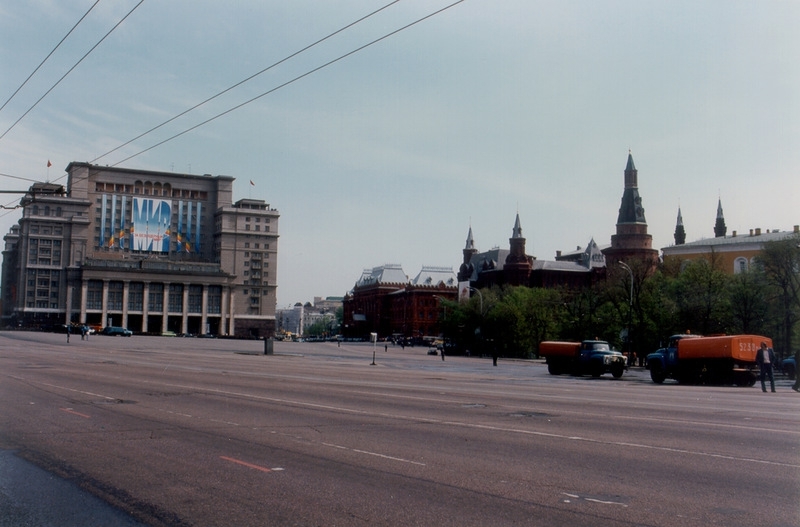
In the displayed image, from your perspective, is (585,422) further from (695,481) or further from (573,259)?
(573,259)

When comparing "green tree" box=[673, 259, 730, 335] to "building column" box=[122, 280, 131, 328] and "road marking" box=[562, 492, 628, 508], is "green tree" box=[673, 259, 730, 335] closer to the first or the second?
"road marking" box=[562, 492, 628, 508]

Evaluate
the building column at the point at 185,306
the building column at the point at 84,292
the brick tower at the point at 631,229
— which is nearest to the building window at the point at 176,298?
the building column at the point at 185,306

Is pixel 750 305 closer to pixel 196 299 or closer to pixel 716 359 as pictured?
pixel 716 359

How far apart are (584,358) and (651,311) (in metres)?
36.6

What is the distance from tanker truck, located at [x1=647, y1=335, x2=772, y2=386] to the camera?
32500 mm

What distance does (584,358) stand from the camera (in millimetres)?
42406

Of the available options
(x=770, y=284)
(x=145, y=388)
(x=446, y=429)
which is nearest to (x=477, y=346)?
(x=770, y=284)

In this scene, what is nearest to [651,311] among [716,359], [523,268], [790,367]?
[790,367]

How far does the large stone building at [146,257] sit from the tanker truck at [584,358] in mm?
120895

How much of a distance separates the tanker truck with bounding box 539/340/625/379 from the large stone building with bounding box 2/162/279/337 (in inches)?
4760

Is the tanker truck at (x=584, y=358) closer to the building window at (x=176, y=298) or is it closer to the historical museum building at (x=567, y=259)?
the historical museum building at (x=567, y=259)

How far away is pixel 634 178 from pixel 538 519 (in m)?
149

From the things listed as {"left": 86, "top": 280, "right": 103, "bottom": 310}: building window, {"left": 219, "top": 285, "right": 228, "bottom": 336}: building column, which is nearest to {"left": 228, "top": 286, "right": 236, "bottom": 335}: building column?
{"left": 219, "top": 285, "right": 228, "bottom": 336}: building column

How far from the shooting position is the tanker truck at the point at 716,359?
3250cm
